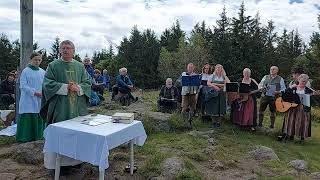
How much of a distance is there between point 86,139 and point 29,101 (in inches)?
133

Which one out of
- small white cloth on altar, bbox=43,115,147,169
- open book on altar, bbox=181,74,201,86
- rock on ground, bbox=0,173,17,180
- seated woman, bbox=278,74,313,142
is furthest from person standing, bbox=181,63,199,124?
rock on ground, bbox=0,173,17,180

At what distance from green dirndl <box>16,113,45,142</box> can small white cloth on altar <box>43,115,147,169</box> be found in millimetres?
2611

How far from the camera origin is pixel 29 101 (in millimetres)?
7672

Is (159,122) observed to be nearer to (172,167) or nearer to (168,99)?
(168,99)

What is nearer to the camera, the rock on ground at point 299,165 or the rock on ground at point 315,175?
the rock on ground at point 315,175

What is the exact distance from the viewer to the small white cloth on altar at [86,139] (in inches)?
182

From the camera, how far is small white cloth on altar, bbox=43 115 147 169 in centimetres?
461

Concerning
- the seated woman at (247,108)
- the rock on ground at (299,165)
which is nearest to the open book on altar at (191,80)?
the seated woman at (247,108)

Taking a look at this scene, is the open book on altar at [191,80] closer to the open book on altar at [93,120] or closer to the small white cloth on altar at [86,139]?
the open book on altar at [93,120]

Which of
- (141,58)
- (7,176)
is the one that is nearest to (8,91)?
(7,176)

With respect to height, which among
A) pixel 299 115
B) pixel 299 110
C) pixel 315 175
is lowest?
pixel 315 175

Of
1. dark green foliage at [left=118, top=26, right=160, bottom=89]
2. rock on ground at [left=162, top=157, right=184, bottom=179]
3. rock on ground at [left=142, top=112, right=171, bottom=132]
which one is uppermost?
dark green foliage at [left=118, top=26, right=160, bottom=89]

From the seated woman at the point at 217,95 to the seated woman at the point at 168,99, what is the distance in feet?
5.26

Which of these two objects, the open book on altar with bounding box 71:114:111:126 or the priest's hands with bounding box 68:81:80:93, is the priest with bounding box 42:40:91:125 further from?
the open book on altar with bounding box 71:114:111:126
